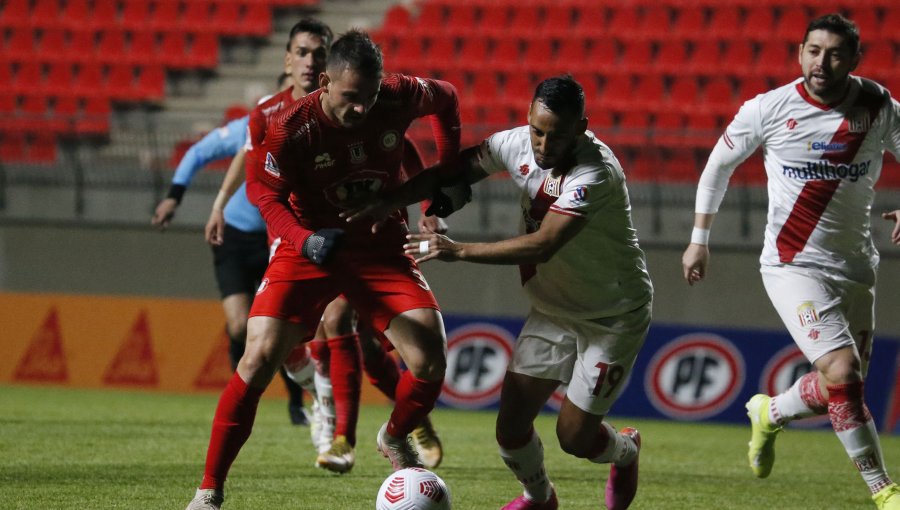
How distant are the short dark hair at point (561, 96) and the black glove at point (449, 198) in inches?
23.7

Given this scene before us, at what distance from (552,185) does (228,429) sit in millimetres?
1521

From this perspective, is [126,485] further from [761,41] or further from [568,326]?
[761,41]

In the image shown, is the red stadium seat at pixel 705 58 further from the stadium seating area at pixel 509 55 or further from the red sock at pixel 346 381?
the red sock at pixel 346 381

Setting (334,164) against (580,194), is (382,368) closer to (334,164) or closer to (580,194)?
(334,164)

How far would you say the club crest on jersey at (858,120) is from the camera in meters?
5.35

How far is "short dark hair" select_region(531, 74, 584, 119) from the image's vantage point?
14.4 feet

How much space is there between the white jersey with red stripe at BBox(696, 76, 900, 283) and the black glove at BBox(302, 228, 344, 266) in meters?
1.80

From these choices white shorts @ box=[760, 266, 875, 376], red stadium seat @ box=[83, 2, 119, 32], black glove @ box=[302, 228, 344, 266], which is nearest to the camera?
black glove @ box=[302, 228, 344, 266]

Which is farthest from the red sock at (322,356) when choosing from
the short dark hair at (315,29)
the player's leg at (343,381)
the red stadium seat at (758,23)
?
the red stadium seat at (758,23)

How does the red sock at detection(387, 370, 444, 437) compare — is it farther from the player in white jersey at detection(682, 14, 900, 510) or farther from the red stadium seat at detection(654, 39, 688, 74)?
the red stadium seat at detection(654, 39, 688, 74)

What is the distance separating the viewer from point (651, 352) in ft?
36.0

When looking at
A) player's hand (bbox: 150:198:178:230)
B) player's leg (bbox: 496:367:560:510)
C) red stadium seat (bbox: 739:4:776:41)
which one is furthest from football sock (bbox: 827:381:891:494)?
red stadium seat (bbox: 739:4:776:41)

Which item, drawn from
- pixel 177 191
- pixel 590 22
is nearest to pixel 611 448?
pixel 177 191

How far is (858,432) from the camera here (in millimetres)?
5172
